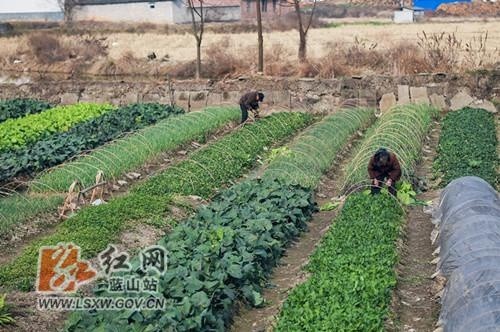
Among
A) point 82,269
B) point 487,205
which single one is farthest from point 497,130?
A: point 82,269

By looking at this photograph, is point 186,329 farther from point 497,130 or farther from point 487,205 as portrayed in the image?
point 497,130

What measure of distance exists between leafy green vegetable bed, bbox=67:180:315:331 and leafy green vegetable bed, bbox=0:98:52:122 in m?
12.2

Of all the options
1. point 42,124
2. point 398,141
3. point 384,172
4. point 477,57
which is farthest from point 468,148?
point 477,57

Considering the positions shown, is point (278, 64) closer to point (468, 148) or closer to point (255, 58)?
point (255, 58)

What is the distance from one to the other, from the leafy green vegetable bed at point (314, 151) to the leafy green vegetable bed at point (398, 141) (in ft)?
1.95

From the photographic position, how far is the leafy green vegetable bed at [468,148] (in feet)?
46.6

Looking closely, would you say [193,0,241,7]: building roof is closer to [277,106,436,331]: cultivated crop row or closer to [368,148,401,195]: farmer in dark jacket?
[277,106,436,331]: cultivated crop row

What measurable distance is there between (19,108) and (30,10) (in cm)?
3491

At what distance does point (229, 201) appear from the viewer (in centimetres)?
1212

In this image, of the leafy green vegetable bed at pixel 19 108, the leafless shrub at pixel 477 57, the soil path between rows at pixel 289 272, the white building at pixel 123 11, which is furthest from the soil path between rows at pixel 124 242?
the white building at pixel 123 11

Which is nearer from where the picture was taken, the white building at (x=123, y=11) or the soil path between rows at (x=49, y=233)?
the soil path between rows at (x=49, y=233)

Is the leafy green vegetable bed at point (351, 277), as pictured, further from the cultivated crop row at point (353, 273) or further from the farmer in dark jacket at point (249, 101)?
the farmer in dark jacket at point (249, 101)

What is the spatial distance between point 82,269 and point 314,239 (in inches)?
147

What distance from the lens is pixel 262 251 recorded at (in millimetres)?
9984
